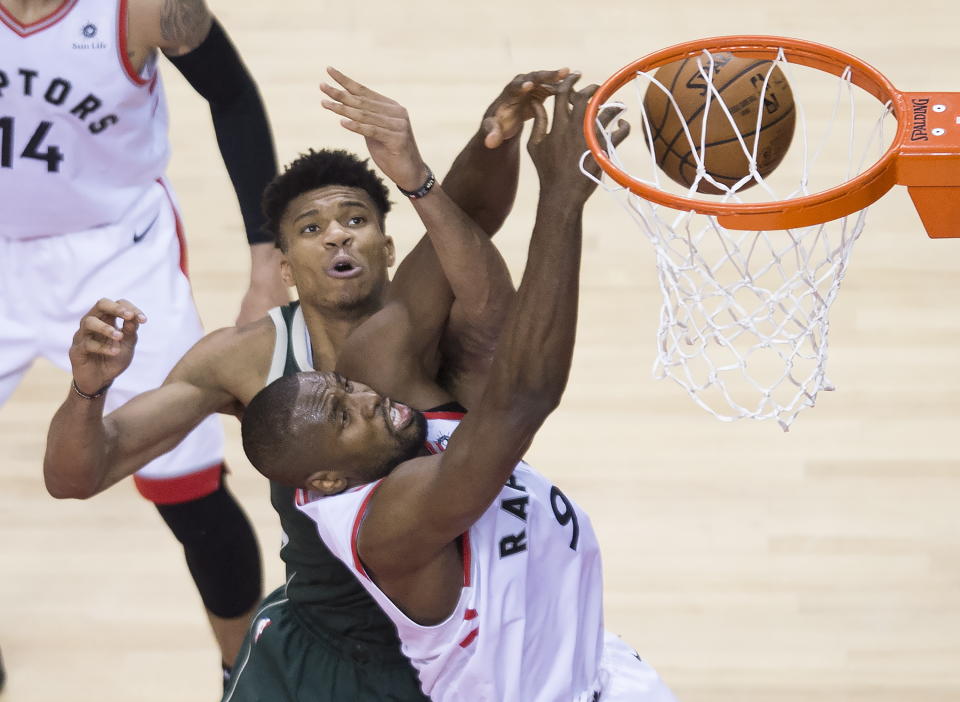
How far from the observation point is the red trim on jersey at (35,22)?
3.20m

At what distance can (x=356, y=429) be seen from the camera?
237cm

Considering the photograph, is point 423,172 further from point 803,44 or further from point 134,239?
point 134,239

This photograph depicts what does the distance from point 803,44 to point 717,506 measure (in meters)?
1.92

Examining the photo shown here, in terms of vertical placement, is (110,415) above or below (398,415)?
below

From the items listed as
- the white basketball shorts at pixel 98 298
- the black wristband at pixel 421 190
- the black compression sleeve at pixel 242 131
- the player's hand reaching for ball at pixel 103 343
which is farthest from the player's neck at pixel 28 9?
the black wristband at pixel 421 190

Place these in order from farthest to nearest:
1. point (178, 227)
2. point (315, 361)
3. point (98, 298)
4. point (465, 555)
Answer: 1. point (178, 227)
2. point (98, 298)
3. point (315, 361)
4. point (465, 555)

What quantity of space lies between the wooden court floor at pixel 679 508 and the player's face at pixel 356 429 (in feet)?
5.09

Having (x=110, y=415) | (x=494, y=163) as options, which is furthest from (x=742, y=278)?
(x=110, y=415)

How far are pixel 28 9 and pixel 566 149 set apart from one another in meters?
1.65

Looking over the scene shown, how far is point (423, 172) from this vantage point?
7.91 ft

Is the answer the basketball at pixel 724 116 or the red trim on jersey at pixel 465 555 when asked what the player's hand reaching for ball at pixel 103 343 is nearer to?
the red trim on jersey at pixel 465 555

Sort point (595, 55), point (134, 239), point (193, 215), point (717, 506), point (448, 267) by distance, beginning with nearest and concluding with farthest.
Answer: point (448, 267) < point (134, 239) < point (717, 506) < point (193, 215) < point (595, 55)

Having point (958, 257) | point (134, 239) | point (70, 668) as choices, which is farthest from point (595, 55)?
point (70, 668)

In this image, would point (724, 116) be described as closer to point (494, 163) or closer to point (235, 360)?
point (494, 163)
